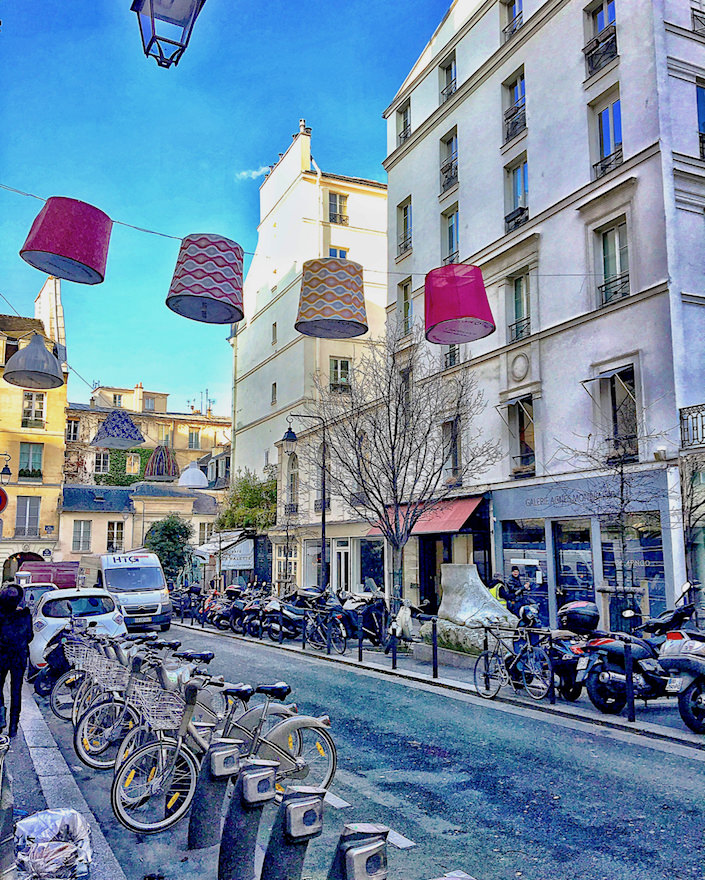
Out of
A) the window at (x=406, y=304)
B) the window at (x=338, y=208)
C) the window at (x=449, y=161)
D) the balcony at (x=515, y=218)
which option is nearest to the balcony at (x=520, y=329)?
the balcony at (x=515, y=218)

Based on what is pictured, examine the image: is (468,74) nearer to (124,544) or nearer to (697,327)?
(697,327)

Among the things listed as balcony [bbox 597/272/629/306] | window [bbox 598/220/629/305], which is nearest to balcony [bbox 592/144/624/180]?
window [bbox 598/220/629/305]

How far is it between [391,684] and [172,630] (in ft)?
42.4

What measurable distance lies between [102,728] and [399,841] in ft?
11.1

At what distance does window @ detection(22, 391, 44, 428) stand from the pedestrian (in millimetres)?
39486

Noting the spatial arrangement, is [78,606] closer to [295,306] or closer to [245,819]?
[245,819]

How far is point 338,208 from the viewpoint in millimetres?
38594

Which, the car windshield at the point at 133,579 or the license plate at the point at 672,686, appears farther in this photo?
the car windshield at the point at 133,579

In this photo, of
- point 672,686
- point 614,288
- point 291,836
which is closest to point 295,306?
point 614,288

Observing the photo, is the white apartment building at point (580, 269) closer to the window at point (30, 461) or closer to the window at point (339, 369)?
the window at point (339, 369)

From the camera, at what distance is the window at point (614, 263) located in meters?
17.0

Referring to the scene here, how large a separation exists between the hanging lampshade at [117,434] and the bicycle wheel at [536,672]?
11.0 m

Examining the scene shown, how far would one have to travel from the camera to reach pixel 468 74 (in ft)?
77.7

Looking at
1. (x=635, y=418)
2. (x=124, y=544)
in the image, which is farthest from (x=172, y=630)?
(x=124, y=544)
